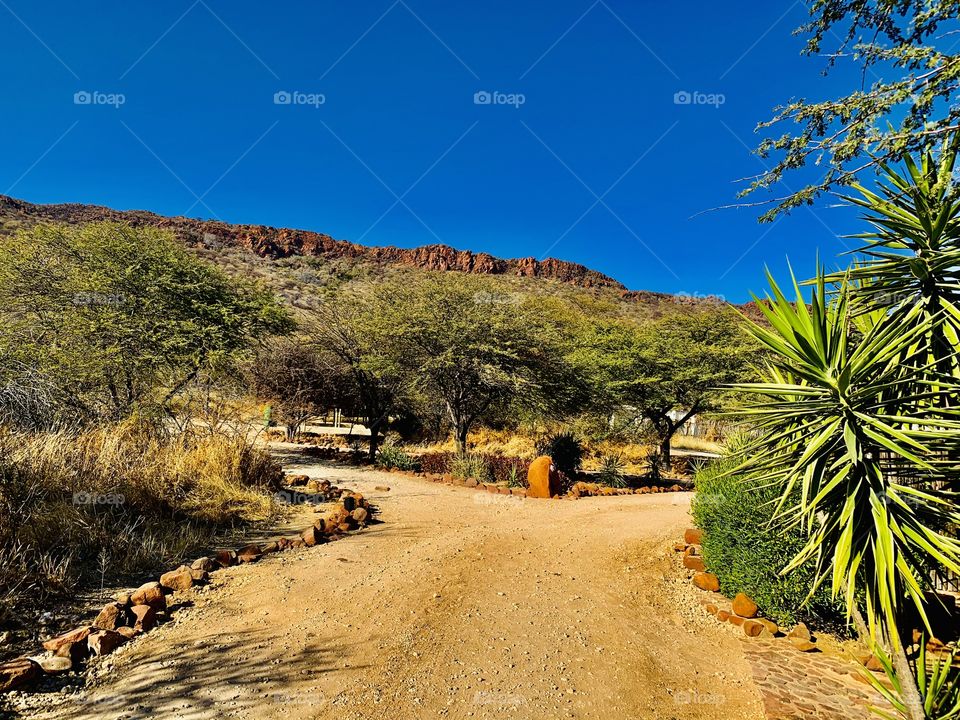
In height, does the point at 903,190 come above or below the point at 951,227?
above

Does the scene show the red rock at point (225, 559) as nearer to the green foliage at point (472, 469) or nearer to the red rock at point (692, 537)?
the red rock at point (692, 537)

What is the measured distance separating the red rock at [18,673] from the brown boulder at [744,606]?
20.5 ft

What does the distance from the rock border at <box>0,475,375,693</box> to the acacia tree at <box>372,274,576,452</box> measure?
28.5 ft

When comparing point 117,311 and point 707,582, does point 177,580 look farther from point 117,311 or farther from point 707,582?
point 117,311

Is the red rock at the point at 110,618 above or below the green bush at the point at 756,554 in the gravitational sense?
below

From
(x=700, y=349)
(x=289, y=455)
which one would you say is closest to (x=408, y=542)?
(x=289, y=455)

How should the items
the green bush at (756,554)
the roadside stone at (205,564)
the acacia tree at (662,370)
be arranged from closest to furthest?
the green bush at (756,554), the roadside stone at (205,564), the acacia tree at (662,370)

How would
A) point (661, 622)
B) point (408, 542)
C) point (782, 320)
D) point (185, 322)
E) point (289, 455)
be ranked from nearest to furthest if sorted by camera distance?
point (782, 320) < point (661, 622) < point (408, 542) < point (185, 322) < point (289, 455)

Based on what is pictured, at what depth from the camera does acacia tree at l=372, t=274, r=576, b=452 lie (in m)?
15.4

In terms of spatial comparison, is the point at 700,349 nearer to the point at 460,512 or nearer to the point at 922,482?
the point at 460,512

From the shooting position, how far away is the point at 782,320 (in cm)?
382

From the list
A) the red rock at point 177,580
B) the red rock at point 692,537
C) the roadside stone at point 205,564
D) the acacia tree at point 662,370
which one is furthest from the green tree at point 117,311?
the acacia tree at point 662,370

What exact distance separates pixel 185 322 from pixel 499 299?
1039 cm

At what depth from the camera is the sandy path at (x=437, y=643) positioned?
3432 mm
